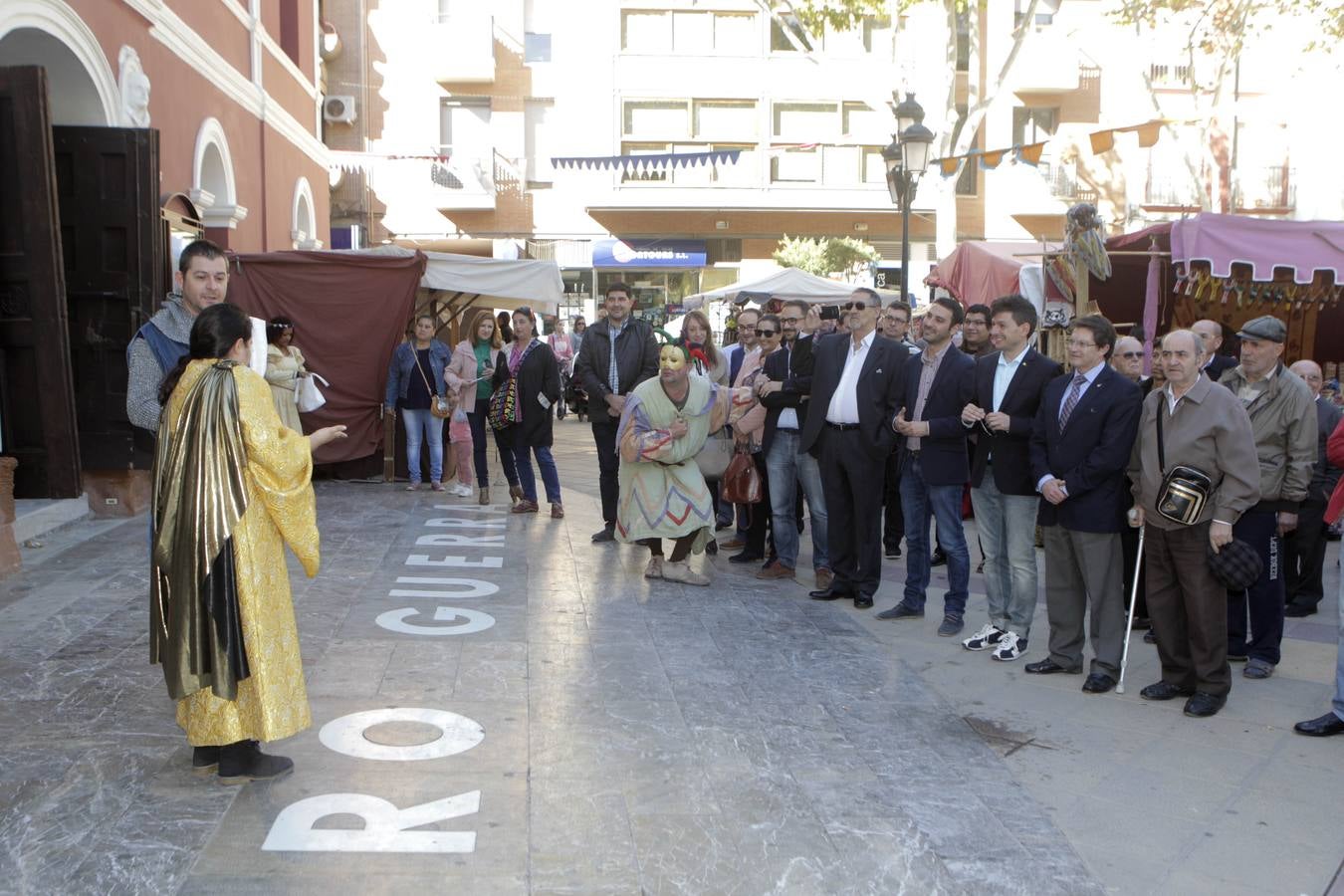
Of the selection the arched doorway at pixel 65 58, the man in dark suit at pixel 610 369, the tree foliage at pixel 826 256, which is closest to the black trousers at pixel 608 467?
the man in dark suit at pixel 610 369

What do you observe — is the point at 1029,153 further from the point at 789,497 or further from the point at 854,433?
the point at 854,433

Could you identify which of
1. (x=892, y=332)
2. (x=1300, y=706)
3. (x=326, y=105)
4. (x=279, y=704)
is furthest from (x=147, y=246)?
(x=326, y=105)

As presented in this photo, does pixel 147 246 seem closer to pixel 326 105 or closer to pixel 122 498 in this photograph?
pixel 122 498

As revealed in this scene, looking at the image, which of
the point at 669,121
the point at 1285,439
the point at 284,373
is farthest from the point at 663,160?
the point at 1285,439

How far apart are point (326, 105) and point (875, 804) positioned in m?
28.5

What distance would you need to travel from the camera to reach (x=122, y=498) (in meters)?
9.60

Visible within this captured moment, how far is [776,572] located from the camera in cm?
848

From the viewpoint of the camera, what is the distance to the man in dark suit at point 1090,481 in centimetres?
576

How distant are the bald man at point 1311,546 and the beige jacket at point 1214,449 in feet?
8.29

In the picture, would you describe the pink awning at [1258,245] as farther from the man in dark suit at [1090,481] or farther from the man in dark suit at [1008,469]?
the man in dark suit at [1090,481]

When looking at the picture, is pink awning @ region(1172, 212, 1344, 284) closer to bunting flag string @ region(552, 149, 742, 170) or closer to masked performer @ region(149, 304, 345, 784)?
masked performer @ region(149, 304, 345, 784)

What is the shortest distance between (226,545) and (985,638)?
157 inches

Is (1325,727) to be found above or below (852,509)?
below

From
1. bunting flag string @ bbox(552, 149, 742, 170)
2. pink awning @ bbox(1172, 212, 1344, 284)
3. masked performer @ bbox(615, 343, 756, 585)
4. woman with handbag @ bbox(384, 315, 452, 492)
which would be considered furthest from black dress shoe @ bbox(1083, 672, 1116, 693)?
bunting flag string @ bbox(552, 149, 742, 170)
